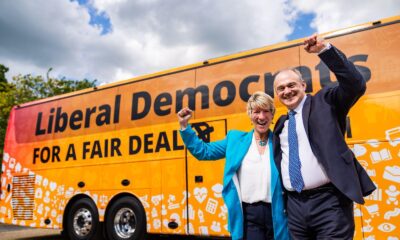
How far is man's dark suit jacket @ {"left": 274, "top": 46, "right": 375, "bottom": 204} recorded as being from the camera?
2145 millimetres

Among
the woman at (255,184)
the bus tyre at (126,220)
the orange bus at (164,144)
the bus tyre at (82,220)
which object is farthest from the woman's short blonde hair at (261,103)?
the bus tyre at (82,220)

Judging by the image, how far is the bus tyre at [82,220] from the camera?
754cm

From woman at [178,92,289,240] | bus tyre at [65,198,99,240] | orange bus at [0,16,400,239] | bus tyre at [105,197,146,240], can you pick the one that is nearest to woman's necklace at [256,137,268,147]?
woman at [178,92,289,240]

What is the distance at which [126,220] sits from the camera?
7145 millimetres

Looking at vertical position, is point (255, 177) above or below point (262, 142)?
below

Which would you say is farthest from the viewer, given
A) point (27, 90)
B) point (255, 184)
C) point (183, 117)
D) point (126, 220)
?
point (27, 90)

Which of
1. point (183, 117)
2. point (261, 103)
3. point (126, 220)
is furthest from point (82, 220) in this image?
point (261, 103)

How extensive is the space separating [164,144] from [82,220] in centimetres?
271

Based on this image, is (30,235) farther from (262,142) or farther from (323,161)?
(323,161)

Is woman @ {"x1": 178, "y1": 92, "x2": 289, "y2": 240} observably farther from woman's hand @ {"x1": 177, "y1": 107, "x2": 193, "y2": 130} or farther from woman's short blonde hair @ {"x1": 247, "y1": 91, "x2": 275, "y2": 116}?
woman's hand @ {"x1": 177, "y1": 107, "x2": 193, "y2": 130}

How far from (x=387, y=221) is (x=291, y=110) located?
2940 mm

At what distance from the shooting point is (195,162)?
20.6 feet

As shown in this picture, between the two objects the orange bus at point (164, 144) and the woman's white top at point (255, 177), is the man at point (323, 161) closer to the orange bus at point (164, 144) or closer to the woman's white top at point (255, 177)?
the woman's white top at point (255, 177)

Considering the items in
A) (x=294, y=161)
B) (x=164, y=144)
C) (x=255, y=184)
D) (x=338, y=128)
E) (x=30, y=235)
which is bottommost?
(x=30, y=235)
